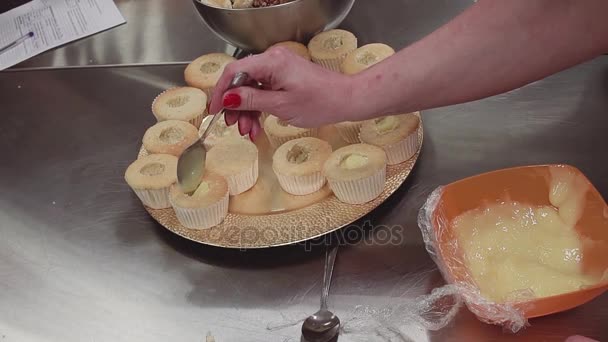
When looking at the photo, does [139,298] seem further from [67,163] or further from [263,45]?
[263,45]

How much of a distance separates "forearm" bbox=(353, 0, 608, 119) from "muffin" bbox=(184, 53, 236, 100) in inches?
20.9

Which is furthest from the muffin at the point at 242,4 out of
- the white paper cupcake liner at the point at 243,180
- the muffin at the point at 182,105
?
the white paper cupcake liner at the point at 243,180

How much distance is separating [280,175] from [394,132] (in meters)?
0.23

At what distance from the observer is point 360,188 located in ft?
3.67

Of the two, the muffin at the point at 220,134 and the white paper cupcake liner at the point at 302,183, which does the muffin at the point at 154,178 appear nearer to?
the muffin at the point at 220,134

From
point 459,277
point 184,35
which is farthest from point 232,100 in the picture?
point 184,35

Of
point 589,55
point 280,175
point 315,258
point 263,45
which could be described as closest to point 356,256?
point 315,258

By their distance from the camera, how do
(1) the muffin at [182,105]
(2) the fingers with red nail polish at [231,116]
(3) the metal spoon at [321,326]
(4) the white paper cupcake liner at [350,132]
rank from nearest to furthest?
(3) the metal spoon at [321,326] < (2) the fingers with red nail polish at [231,116] < (4) the white paper cupcake liner at [350,132] < (1) the muffin at [182,105]

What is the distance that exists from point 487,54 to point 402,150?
0.30 meters

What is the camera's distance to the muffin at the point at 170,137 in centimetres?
127

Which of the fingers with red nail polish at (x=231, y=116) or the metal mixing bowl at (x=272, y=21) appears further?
the metal mixing bowl at (x=272, y=21)

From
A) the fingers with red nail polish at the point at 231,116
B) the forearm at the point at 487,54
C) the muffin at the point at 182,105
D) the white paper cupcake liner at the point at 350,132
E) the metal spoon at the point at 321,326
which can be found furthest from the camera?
the muffin at the point at 182,105

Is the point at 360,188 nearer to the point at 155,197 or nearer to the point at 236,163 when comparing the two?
the point at 236,163

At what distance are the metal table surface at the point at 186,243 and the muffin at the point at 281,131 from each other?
0.22 m
